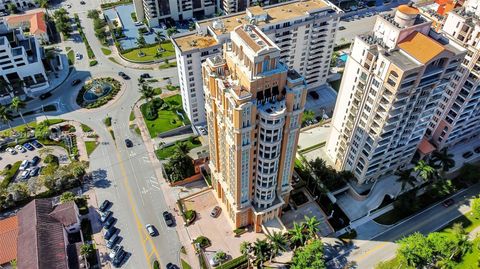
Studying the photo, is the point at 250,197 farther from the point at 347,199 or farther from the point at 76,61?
the point at 76,61

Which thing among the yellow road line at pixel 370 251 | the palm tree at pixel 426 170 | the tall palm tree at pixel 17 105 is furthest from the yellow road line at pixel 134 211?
the palm tree at pixel 426 170

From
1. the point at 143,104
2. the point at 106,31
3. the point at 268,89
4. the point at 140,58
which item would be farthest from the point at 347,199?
the point at 106,31

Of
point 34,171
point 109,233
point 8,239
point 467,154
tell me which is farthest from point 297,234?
point 34,171

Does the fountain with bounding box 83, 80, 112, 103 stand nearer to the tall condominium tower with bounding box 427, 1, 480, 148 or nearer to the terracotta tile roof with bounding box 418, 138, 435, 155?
the terracotta tile roof with bounding box 418, 138, 435, 155

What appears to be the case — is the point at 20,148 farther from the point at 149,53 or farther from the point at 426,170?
the point at 426,170

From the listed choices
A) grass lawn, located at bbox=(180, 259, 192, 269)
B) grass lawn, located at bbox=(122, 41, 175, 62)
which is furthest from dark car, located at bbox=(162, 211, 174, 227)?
grass lawn, located at bbox=(122, 41, 175, 62)

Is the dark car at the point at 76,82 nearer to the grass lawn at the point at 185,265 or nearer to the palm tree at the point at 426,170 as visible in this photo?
the grass lawn at the point at 185,265
